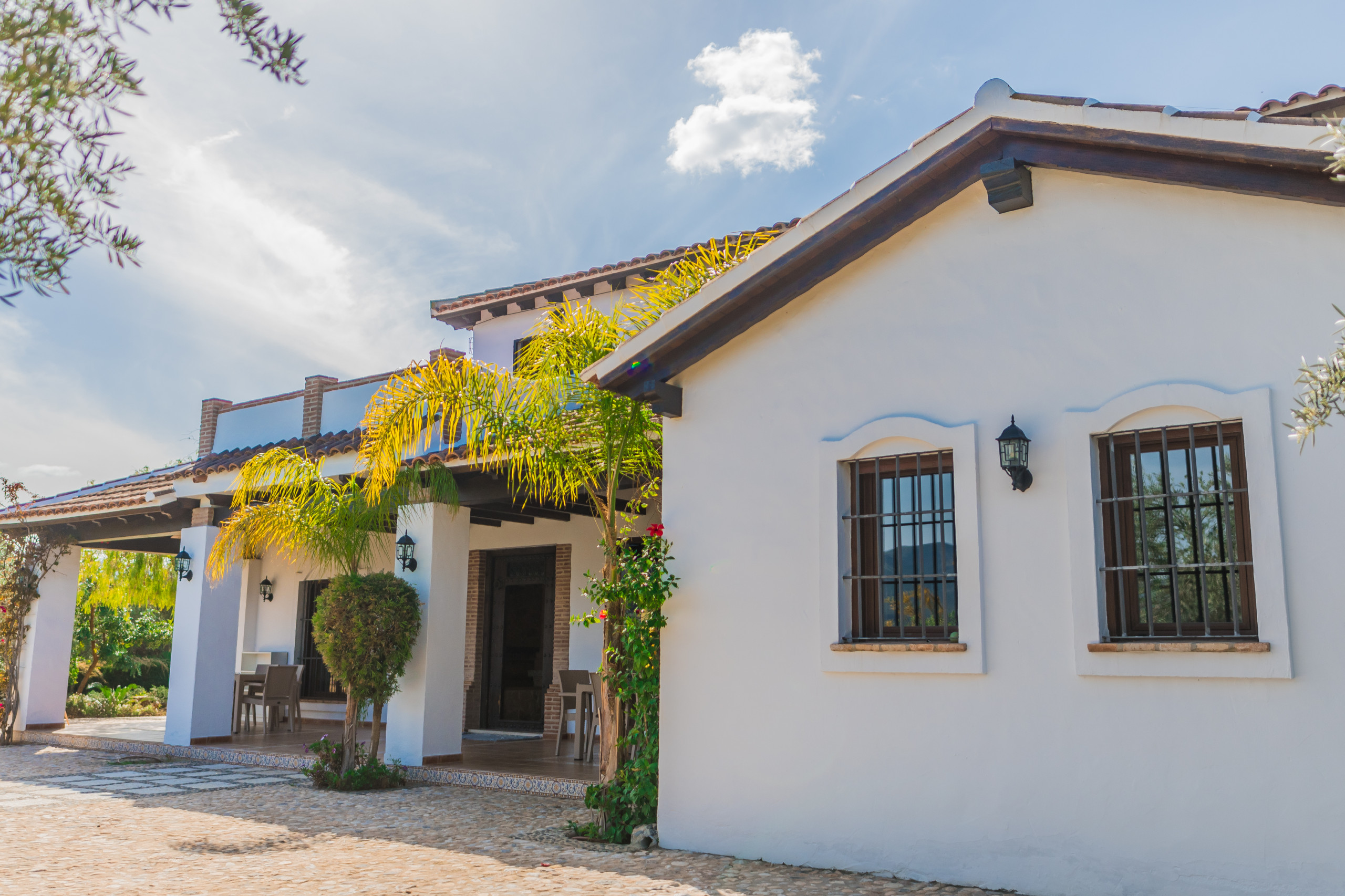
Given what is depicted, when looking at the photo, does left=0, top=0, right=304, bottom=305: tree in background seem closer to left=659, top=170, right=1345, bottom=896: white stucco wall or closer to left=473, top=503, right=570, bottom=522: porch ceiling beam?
left=659, top=170, right=1345, bottom=896: white stucco wall

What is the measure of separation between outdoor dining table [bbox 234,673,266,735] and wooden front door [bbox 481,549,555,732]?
3.16 meters

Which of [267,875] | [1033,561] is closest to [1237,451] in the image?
[1033,561]

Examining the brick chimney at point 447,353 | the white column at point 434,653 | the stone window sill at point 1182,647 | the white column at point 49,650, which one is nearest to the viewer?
the stone window sill at point 1182,647

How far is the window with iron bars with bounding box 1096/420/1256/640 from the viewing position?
546 centimetres

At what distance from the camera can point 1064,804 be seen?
18.4ft

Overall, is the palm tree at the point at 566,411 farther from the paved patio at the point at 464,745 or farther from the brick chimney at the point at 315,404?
the brick chimney at the point at 315,404

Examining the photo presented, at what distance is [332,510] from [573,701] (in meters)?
3.75

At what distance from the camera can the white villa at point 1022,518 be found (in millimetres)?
5234

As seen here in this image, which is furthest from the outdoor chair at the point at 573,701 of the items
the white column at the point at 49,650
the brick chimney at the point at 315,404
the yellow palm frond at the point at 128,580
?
the yellow palm frond at the point at 128,580

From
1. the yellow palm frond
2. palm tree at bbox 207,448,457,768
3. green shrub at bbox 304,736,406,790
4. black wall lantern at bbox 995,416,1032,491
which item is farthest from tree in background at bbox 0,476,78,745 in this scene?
black wall lantern at bbox 995,416,1032,491

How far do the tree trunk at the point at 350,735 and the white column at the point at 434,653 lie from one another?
66cm

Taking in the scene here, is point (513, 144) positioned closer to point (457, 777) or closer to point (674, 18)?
point (674, 18)

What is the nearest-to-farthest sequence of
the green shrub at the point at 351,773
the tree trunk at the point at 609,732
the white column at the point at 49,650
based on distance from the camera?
the tree trunk at the point at 609,732 < the green shrub at the point at 351,773 < the white column at the point at 49,650

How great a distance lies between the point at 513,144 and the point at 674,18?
6.55 ft
